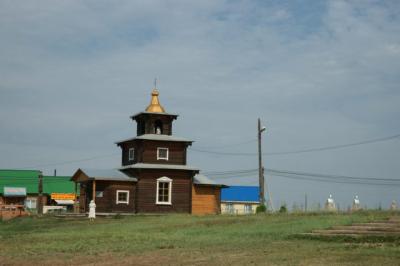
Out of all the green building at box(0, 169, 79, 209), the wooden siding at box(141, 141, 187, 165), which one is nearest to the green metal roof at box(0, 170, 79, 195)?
the green building at box(0, 169, 79, 209)

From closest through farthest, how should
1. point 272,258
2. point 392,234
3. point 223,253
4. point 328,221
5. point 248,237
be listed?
point 272,258
point 223,253
point 392,234
point 248,237
point 328,221

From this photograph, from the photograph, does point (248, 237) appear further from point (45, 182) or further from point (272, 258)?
point (45, 182)

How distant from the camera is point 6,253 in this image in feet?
74.5

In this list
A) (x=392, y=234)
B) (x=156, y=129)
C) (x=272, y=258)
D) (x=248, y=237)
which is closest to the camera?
(x=272, y=258)

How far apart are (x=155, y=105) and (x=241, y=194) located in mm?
38593

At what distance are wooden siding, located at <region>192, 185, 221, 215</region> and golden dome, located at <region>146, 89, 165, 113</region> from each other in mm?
7518

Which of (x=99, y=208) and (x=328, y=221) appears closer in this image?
(x=328, y=221)

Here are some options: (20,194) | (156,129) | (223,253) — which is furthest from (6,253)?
(20,194)

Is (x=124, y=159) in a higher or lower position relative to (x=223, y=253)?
higher

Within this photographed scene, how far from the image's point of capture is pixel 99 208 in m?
51.5

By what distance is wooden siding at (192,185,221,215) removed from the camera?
55.2 m

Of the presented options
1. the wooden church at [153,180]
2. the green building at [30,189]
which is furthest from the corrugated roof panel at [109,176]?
the green building at [30,189]

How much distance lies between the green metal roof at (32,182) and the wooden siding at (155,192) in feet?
121

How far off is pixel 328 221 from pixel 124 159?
1188 inches
